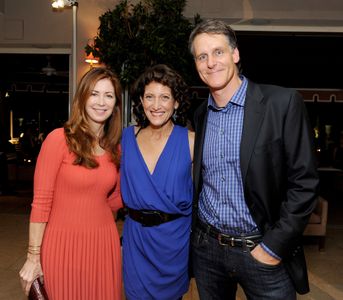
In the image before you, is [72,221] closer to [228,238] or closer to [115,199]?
[115,199]

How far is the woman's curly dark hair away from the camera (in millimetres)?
1983

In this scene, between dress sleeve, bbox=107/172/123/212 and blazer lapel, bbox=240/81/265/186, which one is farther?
dress sleeve, bbox=107/172/123/212

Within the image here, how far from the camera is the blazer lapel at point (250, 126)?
1553mm

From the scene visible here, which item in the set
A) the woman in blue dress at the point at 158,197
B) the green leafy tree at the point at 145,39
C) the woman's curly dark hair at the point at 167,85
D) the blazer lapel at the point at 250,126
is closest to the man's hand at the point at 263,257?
the blazer lapel at the point at 250,126

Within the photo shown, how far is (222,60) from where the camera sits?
1640 mm

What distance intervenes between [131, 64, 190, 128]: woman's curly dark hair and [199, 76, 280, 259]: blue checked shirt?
0.36 meters

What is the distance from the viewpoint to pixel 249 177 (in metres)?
1.55

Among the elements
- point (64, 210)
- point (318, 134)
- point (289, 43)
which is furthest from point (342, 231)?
point (318, 134)

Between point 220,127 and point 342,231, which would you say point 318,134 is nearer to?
point 342,231

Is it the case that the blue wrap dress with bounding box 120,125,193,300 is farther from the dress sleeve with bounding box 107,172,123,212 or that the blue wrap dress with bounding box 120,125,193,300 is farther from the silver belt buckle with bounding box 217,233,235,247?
the silver belt buckle with bounding box 217,233,235,247

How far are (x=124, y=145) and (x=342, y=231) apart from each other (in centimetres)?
443

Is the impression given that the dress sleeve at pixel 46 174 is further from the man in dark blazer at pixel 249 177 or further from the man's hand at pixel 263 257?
the man's hand at pixel 263 257

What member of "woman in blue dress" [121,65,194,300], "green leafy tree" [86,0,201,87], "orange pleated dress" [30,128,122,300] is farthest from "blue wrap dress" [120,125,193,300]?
"green leafy tree" [86,0,201,87]

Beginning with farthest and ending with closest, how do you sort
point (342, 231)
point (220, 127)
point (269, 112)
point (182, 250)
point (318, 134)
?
point (318, 134)
point (342, 231)
point (182, 250)
point (220, 127)
point (269, 112)
